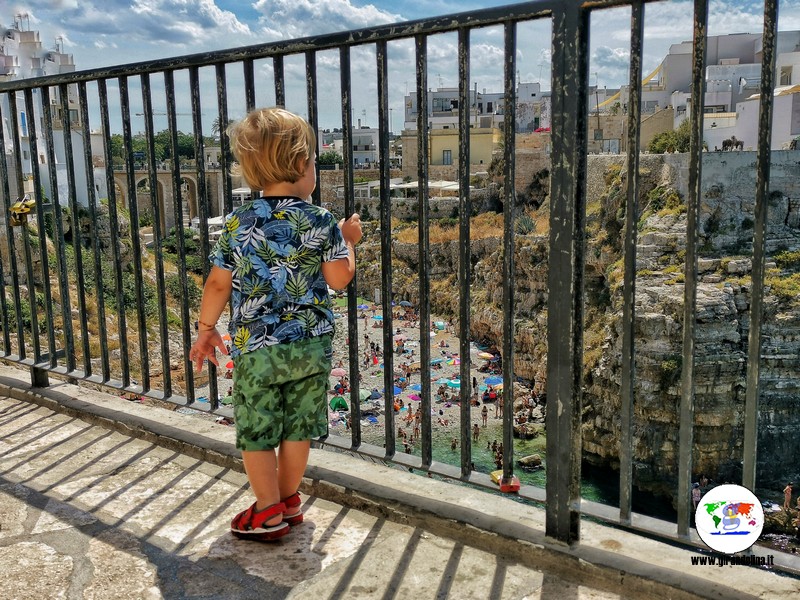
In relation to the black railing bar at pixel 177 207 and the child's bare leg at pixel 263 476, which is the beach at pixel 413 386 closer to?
the black railing bar at pixel 177 207

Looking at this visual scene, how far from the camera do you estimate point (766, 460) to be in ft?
76.0

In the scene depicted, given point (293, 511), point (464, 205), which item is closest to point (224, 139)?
point (464, 205)

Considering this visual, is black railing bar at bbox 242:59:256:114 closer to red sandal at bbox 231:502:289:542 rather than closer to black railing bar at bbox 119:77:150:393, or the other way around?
black railing bar at bbox 119:77:150:393

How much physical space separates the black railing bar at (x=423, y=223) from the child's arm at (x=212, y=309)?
56cm

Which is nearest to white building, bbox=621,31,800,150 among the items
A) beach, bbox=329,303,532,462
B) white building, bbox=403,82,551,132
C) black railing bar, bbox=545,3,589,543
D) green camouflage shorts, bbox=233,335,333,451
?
white building, bbox=403,82,551,132

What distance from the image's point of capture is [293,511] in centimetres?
222

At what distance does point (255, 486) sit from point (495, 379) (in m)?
27.5

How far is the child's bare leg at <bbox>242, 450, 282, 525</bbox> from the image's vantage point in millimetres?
2102

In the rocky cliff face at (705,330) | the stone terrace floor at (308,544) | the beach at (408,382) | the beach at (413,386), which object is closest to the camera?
the stone terrace floor at (308,544)

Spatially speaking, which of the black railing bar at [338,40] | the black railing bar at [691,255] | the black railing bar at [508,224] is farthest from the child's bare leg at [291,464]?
the black railing bar at [338,40]

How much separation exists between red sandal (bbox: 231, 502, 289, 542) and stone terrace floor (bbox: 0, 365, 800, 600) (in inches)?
1.3

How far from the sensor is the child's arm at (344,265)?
207 centimetres

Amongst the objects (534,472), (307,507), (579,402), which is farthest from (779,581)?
(534,472)

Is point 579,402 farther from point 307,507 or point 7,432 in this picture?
point 7,432
